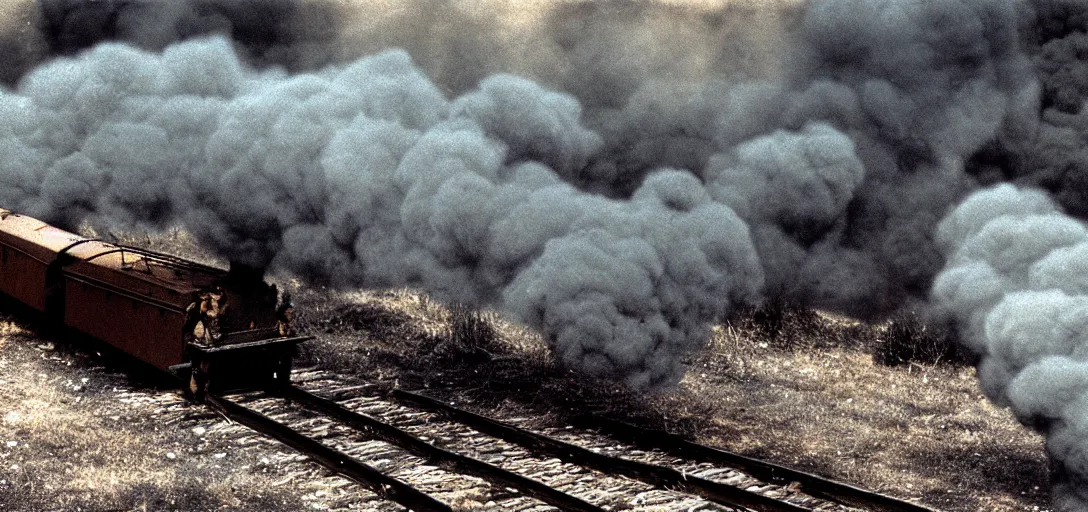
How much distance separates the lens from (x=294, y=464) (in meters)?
10.9

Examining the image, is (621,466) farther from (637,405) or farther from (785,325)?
(785,325)

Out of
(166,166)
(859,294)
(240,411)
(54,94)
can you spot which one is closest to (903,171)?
(859,294)

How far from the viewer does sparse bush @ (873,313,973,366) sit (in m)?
15.4

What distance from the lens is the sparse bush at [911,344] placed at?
15359 mm

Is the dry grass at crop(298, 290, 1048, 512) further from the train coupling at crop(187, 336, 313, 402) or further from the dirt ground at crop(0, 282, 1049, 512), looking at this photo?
the train coupling at crop(187, 336, 313, 402)

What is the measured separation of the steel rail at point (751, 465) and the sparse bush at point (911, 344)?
5.99 metres

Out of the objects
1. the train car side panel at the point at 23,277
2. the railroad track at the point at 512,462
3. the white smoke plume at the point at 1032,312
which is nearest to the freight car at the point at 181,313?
the train car side panel at the point at 23,277

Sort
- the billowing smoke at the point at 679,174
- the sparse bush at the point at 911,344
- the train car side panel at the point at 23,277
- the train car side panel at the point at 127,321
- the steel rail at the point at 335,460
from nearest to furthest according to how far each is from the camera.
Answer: the steel rail at the point at 335,460 → the billowing smoke at the point at 679,174 → the train car side panel at the point at 127,321 → the sparse bush at the point at 911,344 → the train car side panel at the point at 23,277

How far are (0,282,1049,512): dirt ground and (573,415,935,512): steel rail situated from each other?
597mm

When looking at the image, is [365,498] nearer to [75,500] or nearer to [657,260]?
[75,500]

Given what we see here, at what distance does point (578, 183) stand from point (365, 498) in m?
5.49

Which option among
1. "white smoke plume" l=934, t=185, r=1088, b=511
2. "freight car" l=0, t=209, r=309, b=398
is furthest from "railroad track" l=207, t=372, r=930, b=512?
"white smoke plume" l=934, t=185, r=1088, b=511

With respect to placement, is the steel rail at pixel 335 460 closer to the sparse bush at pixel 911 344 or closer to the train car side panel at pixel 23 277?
the train car side panel at pixel 23 277

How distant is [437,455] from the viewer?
36.3ft
